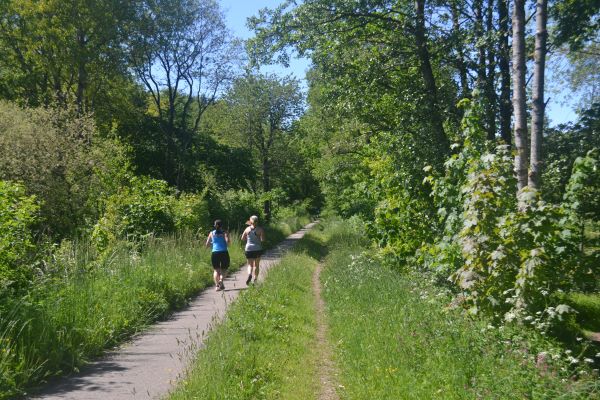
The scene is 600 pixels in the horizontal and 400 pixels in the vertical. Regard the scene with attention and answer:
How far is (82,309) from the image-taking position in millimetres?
7301

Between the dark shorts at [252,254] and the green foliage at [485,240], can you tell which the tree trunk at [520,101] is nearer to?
the green foliage at [485,240]

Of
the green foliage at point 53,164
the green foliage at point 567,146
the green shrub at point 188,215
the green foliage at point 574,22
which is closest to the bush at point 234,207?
the green shrub at point 188,215

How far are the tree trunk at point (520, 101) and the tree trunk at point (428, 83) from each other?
5161 mm

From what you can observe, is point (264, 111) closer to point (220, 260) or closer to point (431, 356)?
point (220, 260)

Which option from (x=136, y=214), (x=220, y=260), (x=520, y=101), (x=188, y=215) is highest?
(x=520, y=101)

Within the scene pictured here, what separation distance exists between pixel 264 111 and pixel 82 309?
98.2 feet

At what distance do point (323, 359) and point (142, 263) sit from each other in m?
5.22

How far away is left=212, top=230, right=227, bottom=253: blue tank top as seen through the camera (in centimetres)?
1240

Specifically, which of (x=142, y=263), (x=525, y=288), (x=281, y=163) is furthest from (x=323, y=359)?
(x=281, y=163)

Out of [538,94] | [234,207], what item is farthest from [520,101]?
[234,207]

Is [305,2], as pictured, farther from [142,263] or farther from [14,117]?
[14,117]

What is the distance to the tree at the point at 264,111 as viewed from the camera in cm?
3547

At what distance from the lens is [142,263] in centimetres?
1101

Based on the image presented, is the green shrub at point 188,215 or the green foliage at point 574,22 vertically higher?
the green foliage at point 574,22
